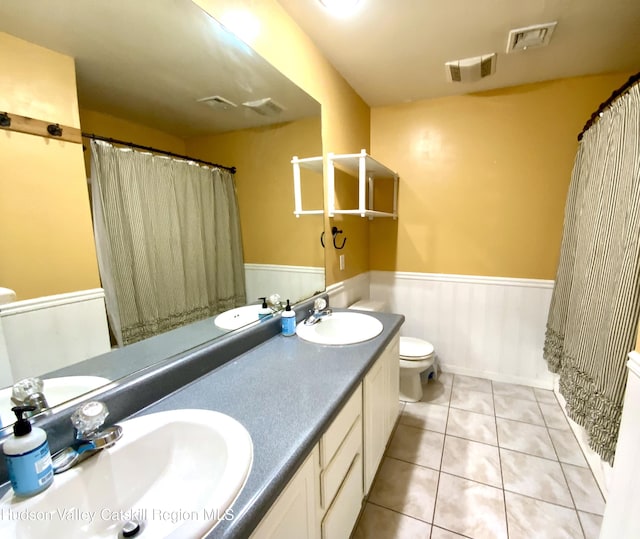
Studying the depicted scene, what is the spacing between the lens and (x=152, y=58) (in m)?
0.99

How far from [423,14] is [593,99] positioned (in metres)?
1.48

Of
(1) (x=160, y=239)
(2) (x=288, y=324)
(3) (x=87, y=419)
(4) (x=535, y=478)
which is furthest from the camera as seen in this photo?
(4) (x=535, y=478)

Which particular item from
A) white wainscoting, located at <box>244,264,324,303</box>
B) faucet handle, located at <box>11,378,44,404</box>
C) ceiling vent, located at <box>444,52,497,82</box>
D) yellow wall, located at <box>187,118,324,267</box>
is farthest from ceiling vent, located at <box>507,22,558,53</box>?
faucet handle, located at <box>11,378,44,404</box>

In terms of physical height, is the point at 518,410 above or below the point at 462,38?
below

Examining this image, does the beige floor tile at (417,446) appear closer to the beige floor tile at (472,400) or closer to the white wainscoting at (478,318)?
the beige floor tile at (472,400)

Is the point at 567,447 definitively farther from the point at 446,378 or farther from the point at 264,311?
the point at 264,311

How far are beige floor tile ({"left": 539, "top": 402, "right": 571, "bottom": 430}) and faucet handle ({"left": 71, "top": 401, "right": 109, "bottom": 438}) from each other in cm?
251

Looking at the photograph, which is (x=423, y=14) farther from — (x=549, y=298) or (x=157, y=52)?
(x=549, y=298)

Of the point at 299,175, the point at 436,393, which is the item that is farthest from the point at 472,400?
the point at 299,175

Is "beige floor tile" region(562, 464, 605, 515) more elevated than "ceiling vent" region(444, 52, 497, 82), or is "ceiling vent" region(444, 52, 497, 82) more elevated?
"ceiling vent" region(444, 52, 497, 82)

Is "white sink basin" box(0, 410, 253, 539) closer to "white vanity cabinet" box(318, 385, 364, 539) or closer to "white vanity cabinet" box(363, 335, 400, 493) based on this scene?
"white vanity cabinet" box(318, 385, 364, 539)

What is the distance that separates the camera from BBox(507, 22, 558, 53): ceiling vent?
1557 millimetres

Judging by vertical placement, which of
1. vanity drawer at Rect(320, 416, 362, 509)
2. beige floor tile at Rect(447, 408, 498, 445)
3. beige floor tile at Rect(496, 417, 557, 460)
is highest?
vanity drawer at Rect(320, 416, 362, 509)

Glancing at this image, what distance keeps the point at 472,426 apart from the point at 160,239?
7.10ft
